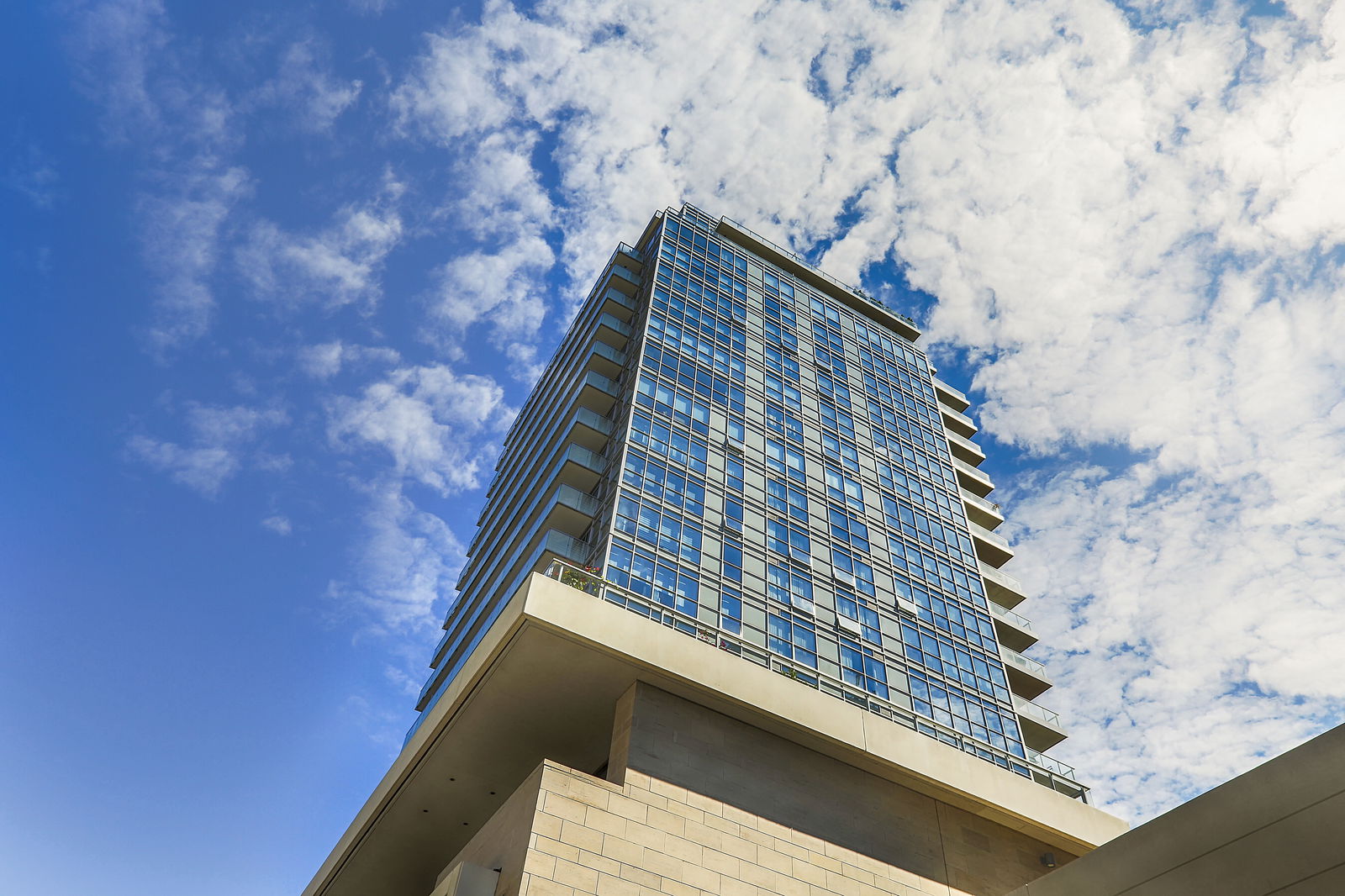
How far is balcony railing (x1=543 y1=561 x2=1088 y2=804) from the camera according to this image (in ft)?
82.2

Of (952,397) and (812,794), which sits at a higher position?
(952,397)

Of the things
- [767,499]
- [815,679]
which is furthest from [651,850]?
[767,499]

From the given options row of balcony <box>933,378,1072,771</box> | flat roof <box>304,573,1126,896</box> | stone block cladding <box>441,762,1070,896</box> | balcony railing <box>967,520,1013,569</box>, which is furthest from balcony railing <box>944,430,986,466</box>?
stone block cladding <box>441,762,1070,896</box>

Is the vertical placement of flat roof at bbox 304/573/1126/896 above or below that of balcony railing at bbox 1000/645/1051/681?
below

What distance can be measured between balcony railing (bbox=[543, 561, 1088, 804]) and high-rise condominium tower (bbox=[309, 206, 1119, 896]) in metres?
0.09

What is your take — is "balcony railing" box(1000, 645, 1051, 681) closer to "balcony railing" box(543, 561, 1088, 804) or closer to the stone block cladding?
"balcony railing" box(543, 561, 1088, 804)

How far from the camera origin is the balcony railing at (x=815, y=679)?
25.1m

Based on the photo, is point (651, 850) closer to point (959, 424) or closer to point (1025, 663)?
point (1025, 663)

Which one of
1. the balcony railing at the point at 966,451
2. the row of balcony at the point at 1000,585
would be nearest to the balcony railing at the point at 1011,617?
the row of balcony at the point at 1000,585

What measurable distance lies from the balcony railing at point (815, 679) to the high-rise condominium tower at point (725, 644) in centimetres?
9

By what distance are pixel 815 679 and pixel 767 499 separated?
306 inches

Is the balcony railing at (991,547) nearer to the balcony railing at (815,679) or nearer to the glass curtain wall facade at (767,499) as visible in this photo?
the glass curtain wall facade at (767,499)

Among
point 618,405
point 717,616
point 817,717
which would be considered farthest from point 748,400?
point 817,717

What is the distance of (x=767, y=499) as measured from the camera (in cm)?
3256
